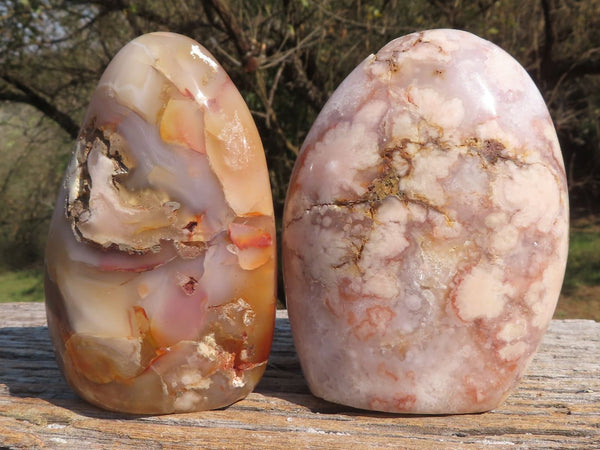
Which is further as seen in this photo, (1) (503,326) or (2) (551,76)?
(2) (551,76)

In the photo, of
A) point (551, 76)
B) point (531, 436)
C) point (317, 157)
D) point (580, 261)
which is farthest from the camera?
point (580, 261)

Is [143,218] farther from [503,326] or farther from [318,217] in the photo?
[503,326]

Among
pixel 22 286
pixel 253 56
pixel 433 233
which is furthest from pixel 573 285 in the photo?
pixel 22 286

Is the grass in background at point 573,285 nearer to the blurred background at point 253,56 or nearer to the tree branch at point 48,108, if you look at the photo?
the blurred background at point 253,56

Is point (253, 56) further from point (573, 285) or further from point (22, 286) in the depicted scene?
point (573, 285)

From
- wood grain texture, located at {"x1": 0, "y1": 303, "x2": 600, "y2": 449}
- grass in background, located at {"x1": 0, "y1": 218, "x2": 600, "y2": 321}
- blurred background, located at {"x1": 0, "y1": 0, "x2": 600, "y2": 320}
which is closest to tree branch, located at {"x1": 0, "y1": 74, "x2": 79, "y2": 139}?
blurred background, located at {"x1": 0, "y1": 0, "x2": 600, "y2": 320}

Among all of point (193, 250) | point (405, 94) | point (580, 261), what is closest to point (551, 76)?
point (580, 261)

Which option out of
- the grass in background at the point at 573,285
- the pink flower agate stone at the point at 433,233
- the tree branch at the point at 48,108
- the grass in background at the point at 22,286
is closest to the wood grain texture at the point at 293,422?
the pink flower agate stone at the point at 433,233
